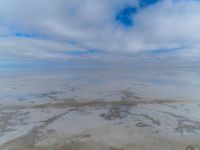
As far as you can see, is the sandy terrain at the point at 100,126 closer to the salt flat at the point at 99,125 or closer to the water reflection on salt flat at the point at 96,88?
the salt flat at the point at 99,125

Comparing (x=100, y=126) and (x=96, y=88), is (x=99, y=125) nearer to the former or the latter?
(x=100, y=126)

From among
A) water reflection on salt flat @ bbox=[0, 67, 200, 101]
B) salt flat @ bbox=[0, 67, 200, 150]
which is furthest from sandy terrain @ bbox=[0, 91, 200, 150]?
water reflection on salt flat @ bbox=[0, 67, 200, 101]

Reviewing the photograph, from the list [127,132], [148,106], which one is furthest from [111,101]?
[127,132]

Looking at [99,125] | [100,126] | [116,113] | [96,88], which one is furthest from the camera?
[96,88]

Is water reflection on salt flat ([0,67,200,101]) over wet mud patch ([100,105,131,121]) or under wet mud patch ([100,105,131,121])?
over

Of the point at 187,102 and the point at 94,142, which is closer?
the point at 94,142

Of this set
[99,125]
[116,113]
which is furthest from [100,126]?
[116,113]

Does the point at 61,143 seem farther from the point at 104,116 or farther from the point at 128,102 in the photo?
the point at 128,102

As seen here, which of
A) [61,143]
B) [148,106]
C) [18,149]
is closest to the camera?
[18,149]

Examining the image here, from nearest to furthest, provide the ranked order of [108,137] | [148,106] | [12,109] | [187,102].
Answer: [108,137]
[12,109]
[148,106]
[187,102]

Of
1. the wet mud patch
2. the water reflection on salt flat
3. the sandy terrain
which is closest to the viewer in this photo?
the sandy terrain

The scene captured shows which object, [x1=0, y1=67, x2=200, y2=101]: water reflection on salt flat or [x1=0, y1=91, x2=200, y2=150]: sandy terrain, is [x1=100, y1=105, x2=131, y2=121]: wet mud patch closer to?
[x1=0, y1=91, x2=200, y2=150]: sandy terrain
